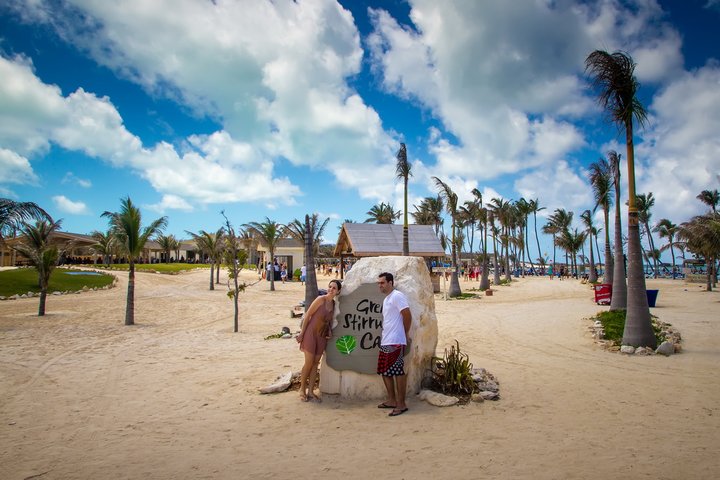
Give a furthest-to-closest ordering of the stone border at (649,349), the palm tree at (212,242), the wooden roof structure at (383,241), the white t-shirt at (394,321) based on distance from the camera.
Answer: the palm tree at (212,242) < the wooden roof structure at (383,241) < the stone border at (649,349) < the white t-shirt at (394,321)

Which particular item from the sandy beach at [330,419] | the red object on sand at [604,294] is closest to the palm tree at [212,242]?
the sandy beach at [330,419]

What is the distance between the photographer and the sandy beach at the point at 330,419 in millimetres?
4094

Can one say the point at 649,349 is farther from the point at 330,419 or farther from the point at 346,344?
the point at 330,419

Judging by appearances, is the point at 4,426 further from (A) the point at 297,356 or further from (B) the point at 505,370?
(B) the point at 505,370

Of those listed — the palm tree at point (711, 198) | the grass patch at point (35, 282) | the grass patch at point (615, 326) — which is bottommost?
the grass patch at point (615, 326)

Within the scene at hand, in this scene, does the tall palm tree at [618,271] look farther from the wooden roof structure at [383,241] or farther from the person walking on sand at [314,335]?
the wooden roof structure at [383,241]

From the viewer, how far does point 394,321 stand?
18.0 feet

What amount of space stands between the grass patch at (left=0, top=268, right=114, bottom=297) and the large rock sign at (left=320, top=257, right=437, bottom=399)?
2370cm

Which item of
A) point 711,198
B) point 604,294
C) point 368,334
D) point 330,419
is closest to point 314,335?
point 368,334

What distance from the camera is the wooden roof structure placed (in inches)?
1051

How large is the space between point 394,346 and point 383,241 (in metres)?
22.6

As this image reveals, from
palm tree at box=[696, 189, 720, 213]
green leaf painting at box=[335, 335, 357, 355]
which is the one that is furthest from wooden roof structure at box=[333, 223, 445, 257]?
palm tree at box=[696, 189, 720, 213]

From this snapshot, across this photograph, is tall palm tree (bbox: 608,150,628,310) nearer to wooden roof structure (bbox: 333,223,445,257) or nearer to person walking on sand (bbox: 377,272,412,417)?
person walking on sand (bbox: 377,272,412,417)

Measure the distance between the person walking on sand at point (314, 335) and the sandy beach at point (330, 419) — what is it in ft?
0.98
